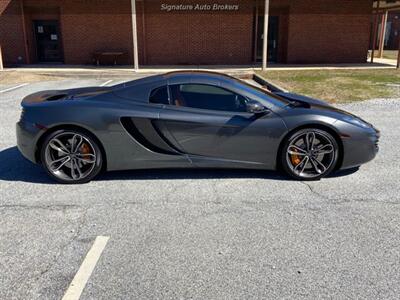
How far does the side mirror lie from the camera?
13.9 feet

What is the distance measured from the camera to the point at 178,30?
18.4m

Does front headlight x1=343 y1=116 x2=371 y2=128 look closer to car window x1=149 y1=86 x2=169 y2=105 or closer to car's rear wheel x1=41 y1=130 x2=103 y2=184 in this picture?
car window x1=149 y1=86 x2=169 y2=105

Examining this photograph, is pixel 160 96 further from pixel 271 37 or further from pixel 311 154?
pixel 271 37

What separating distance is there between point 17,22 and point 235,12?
35.4 feet

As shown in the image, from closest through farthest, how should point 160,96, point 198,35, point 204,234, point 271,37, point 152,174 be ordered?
point 204,234 → point 160,96 → point 152,174 → point 198,35 → point 271,37

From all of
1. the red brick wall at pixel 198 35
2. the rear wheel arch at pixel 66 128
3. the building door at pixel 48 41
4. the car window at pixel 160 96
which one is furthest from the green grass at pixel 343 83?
the building door at pixel 48 41

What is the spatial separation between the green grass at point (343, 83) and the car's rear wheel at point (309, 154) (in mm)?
5574

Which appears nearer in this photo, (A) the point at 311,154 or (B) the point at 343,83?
(A) the point at 311,154

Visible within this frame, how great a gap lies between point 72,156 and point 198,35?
15.4 metres

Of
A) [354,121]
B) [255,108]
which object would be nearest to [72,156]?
[255,108]

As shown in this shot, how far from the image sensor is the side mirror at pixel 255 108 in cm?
423

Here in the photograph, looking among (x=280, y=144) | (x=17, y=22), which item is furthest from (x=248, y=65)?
(x=280, y=144)

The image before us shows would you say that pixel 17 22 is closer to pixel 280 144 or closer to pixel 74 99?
pixel 74 99

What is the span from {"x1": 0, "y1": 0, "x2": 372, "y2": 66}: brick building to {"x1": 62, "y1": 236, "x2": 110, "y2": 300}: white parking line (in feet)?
53.8
